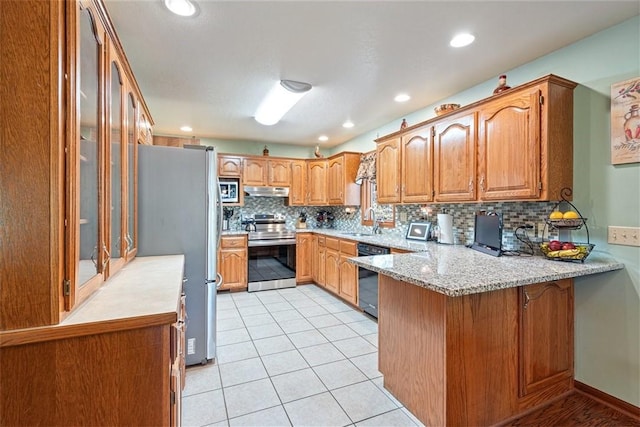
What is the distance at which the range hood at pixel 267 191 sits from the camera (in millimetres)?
4926

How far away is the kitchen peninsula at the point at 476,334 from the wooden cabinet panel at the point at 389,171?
143 cm

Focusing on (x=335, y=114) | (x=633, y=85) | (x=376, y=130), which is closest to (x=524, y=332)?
(x=633, y=85)

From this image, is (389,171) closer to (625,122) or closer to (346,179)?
(346,179)

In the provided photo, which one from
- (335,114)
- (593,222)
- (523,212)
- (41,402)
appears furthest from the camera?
(335,114)

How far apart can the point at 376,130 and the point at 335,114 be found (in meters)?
0.91

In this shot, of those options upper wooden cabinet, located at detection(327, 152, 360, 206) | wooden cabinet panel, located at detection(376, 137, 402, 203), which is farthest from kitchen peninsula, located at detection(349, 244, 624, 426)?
upper wooden cabinet, located at detection(327, 152, 360, 206)

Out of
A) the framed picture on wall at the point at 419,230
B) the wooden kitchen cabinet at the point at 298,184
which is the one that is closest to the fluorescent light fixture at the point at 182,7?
the framed picture on wall at the point at 419,230

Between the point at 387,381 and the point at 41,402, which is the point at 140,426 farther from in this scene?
the point at 387,381

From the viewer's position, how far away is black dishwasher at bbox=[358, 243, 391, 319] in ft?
10.6

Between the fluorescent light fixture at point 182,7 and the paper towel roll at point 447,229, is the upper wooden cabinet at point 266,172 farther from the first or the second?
the fluorescent light fixture at point 182,7

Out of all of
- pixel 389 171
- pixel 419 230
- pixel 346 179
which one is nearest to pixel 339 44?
pixel 389 171

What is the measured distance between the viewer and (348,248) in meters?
3.84

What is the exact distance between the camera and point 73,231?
957 millimetres

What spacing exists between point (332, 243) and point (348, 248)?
457 millimetres
